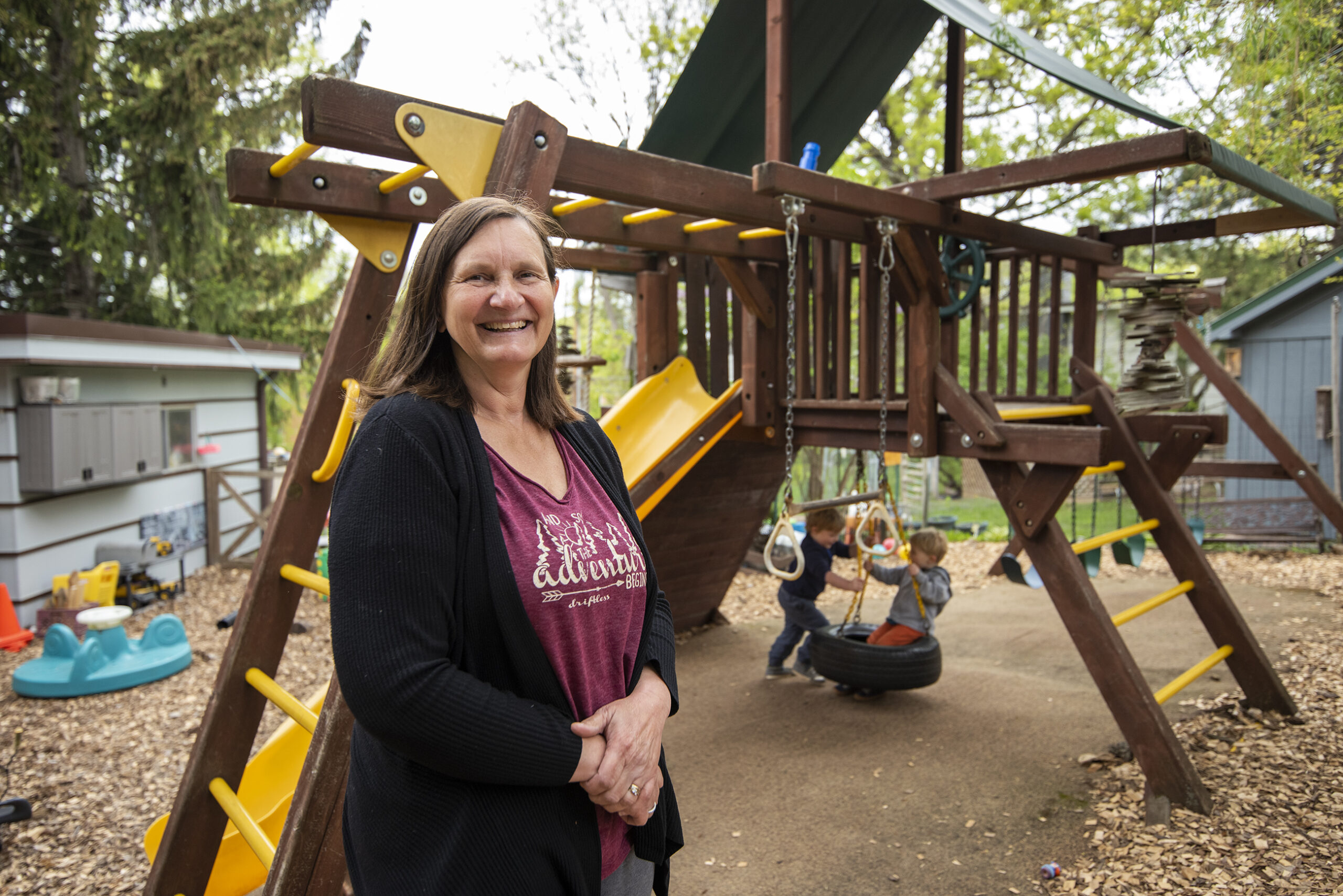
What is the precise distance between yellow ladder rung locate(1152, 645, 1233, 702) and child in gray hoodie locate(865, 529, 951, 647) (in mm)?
1097

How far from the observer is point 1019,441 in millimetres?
3510

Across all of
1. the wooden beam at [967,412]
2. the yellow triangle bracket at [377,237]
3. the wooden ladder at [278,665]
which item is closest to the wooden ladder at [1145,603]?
the wooden beam at [967,412]

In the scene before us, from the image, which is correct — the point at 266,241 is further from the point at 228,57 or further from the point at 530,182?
the point at 530,182

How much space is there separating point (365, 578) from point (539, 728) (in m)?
0.32

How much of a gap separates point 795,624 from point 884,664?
114cm

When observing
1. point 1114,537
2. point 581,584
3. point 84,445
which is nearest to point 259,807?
point 581,584

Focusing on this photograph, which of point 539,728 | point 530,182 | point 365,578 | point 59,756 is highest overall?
point 530,182

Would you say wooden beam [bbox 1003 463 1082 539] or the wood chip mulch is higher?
wooden beam [bbox 1003 463 1082 539]

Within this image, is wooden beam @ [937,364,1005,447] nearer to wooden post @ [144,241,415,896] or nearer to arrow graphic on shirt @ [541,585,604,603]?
wooden post @ [144,241,415,896]

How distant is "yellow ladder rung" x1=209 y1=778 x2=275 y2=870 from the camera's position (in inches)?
85.4

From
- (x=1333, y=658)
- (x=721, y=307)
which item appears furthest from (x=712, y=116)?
(x=1333, y=658)

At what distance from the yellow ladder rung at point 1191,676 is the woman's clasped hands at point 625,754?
2.84m


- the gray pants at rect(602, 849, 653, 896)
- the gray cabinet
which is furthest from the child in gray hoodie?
the gray cabinet

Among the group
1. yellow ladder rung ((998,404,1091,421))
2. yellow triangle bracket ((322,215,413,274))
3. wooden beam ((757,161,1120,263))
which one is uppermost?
wooden beam ((757,161,1120,263))
